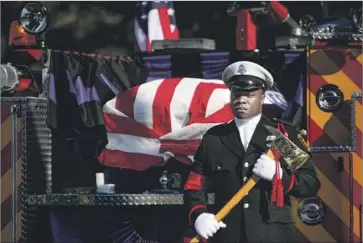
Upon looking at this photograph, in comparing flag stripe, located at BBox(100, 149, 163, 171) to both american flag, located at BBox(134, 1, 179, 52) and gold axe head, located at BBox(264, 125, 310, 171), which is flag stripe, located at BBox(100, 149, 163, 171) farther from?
american flag, located at BBox(134, 1, 179, 52)

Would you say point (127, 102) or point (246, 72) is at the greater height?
point (246, 72)

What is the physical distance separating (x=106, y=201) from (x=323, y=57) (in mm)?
1479

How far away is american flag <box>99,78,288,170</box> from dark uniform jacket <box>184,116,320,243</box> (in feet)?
2.64

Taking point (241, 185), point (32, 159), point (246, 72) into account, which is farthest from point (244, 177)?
point (32, 159)

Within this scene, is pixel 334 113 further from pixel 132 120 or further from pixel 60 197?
pixel 60 197

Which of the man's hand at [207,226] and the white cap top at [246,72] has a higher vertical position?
the white cap top at [246,72]

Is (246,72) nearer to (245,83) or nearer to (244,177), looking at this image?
(245,83)

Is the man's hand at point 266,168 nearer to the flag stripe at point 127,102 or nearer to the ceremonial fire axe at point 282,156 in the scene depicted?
the ceremonial fire axe at point 282,156

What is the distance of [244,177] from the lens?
17.9 ft

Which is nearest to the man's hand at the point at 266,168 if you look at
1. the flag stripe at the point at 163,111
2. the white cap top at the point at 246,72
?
the white cap top at the point at 246,72

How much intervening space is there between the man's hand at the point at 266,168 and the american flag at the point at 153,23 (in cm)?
269

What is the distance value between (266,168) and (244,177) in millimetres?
223

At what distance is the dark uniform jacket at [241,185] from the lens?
5.45 meters

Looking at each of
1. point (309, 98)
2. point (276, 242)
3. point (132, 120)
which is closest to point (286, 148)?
point (276, 242)
